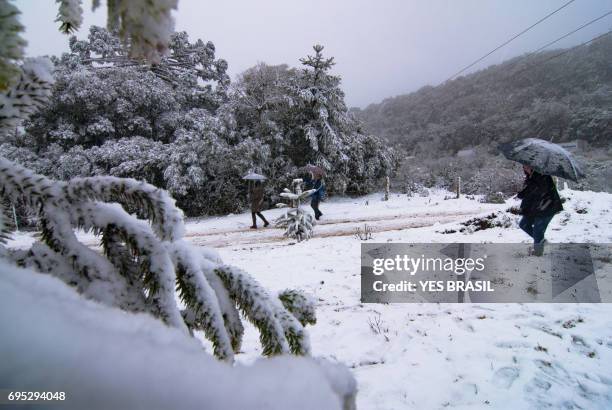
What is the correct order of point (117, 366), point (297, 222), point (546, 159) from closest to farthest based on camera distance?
1. point (117, 366)
2. point (546, 159)
3. point (297, 222)

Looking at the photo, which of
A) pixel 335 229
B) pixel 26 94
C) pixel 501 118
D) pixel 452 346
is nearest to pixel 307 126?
pixel 335 229

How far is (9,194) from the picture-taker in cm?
75

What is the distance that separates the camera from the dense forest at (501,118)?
1961 centimetres

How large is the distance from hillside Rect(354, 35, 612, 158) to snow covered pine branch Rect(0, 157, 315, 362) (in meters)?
25.3

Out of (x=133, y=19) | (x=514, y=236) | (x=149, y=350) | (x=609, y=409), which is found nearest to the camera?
(x=149, y=350)

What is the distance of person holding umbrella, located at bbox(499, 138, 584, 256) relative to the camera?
534 centimetres

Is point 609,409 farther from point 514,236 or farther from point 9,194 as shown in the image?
point 514,236

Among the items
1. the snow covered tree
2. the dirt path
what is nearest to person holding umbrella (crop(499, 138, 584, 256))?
the dirt path

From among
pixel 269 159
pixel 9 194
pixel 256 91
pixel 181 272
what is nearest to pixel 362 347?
pixel 181 272

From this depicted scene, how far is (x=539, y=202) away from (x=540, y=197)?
0.28ft

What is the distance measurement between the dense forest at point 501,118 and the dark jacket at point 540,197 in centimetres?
1185

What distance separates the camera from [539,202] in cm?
559

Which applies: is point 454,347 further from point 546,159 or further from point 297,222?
point 297,222

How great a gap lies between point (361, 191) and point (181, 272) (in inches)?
628
